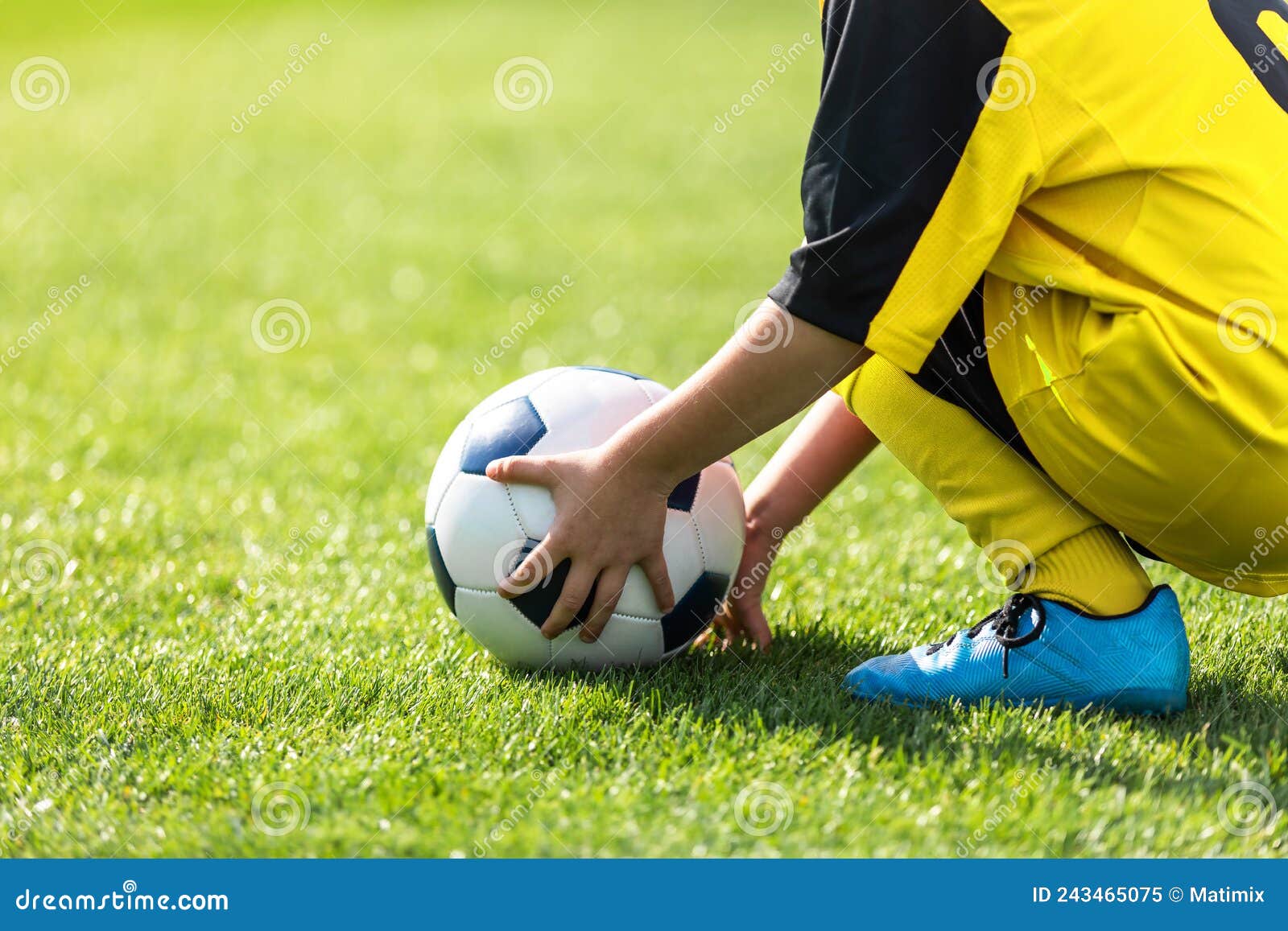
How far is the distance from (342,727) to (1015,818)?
47.0 inches

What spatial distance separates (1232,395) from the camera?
82.4 inches

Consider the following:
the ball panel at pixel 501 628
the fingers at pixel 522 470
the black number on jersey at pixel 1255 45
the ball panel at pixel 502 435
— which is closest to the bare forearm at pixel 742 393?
the fingers at pixel 522 470

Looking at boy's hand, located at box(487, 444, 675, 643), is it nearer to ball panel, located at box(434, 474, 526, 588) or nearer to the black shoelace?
ball panel, located at box(434, 474, 526, 588)

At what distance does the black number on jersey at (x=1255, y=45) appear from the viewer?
2.17m

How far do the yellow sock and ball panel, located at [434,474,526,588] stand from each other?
102 centimetres

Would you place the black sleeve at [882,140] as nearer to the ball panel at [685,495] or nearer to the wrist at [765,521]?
the ball panel at [685,495]

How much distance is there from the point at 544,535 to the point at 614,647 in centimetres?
27

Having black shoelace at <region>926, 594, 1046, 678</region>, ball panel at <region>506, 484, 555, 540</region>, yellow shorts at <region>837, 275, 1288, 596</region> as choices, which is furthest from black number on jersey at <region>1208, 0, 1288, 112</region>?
ball panel at <region>506, 484, 555, 540</region>

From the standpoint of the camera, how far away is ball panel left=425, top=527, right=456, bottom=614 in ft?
8.41

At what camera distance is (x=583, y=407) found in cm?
252

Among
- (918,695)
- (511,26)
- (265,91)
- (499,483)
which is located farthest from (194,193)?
(511,26)

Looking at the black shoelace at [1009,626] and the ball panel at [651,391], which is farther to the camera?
the ball panel at [651,391]

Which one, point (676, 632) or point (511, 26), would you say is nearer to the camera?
point (676, 632)
